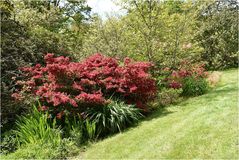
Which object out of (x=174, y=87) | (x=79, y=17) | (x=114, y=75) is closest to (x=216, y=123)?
(x=114, y=75)

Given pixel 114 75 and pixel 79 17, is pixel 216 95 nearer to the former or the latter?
pixel 114 75

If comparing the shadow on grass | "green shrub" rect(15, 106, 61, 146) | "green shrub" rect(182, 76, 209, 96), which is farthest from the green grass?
"green shrub" rect(182, 76, 209, 96)

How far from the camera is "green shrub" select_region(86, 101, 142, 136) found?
21.9 feet

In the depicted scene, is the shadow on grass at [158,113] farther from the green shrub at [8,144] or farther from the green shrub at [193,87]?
the green shrub at [8,144]

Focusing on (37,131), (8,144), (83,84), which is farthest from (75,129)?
(8,144)

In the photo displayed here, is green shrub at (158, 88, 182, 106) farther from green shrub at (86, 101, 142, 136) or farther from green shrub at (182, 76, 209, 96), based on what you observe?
green shrub at (86, 101, 142, 136)

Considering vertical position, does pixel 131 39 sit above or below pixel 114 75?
above

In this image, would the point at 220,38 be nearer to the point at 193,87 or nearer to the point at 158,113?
the point at 193,87

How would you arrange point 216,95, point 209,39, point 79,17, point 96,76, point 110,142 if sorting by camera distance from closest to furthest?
point 110,142 < point 96,76 < point 216,95 < point 209,39 < point 79,17

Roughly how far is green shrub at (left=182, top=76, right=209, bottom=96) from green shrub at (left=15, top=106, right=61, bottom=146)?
16.3ft

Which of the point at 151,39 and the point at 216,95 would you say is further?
the point at 151,39

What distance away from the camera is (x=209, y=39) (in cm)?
1825

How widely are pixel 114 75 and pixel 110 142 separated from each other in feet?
6.56

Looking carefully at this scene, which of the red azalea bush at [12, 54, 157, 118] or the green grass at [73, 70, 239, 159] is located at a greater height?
the red azalea bush at [12, 54, 157, 118]
